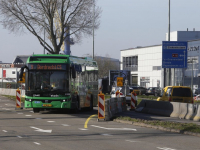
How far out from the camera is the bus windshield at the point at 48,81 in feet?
75.0

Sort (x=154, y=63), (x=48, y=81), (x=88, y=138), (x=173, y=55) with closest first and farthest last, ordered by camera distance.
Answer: (x=88, y=138) → (x=48, y=81) → (x=173, y=55) → (x=154, y=63)

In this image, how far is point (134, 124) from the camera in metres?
18.2

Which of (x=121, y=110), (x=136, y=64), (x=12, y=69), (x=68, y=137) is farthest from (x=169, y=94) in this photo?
(x=12, y=69)

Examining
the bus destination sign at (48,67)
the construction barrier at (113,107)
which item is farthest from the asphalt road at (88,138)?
the bus destination sign at (48,67)

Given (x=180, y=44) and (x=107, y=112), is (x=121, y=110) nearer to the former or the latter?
(x=107, y=112)

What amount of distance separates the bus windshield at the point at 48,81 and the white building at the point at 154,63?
56272 millimetres

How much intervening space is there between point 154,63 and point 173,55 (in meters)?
51.7

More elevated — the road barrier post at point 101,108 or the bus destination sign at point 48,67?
the bus destination sign at point 48,67

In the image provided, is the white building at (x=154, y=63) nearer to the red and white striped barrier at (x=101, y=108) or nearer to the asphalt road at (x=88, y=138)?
the red and white striped barrier at (x=101, y=108)

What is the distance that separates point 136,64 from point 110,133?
84.2 m

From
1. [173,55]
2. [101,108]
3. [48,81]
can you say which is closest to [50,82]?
[48,81]

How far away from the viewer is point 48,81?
75.3ft

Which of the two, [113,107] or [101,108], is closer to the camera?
[101,108]

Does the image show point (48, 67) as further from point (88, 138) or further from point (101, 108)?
point (88, 138)
